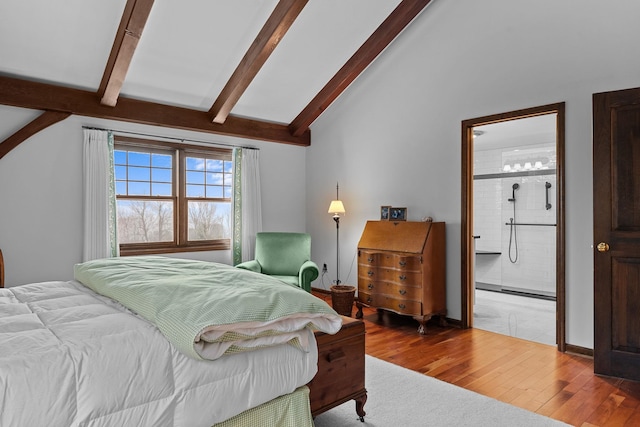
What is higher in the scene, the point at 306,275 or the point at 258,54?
the point at 258,54

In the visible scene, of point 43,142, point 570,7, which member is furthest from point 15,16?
point 570,7

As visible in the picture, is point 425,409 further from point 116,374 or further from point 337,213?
point 337,213

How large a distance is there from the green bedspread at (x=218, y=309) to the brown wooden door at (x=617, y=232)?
2.30 meters

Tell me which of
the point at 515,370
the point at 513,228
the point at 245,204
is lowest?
the point at 515,370

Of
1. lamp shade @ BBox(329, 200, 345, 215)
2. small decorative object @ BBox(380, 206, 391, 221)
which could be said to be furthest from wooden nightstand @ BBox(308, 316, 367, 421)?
lamp shade @ BBox(329, 200, 345, 215)

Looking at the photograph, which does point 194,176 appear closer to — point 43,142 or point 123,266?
point 43,142

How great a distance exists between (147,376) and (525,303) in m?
5.24

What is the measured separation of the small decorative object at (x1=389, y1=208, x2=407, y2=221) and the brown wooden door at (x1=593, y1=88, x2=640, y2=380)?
2034 mm

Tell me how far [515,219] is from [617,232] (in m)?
3.64

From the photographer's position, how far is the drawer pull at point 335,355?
6.82 ft

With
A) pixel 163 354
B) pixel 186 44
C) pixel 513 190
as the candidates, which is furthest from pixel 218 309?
pixel 513 190

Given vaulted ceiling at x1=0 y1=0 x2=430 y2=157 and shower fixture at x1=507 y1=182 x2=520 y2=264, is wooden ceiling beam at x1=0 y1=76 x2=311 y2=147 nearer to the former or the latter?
vaulted ceiling at x1=0 y1=0 x2=430 y2=157

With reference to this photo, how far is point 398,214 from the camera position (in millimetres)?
4785

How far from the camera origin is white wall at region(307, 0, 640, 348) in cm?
338
